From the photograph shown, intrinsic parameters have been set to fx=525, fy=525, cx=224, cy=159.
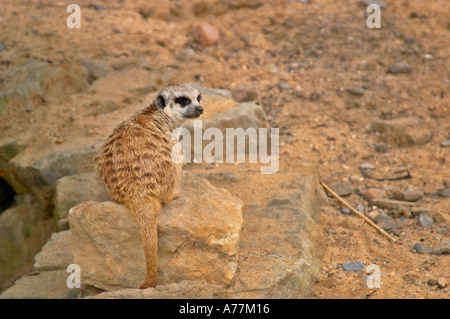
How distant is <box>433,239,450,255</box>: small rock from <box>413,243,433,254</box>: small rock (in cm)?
3

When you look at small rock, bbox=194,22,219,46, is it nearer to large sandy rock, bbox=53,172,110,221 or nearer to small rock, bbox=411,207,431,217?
large sandy rock, bbox=53,172,110,221

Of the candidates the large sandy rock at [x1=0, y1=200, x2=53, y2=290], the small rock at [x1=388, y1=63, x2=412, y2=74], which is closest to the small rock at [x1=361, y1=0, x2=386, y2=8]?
the small rock at [x1=388, y1=63, x2=412, y2=74]

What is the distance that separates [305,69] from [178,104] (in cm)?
286

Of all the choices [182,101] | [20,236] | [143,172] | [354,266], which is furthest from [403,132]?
[20,236]

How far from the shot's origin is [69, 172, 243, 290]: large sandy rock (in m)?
3.06

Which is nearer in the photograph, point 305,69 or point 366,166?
point 366,166

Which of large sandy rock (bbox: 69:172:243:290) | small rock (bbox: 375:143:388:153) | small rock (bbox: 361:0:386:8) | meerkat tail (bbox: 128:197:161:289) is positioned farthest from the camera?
small rock (bbox: 361:0:386:8)

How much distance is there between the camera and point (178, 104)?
3721 mm

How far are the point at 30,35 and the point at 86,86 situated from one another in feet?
4.00

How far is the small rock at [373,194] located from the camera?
4.55 m

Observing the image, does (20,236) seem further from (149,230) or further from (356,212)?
(356,212)

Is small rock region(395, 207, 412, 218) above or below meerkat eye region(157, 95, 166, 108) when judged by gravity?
below

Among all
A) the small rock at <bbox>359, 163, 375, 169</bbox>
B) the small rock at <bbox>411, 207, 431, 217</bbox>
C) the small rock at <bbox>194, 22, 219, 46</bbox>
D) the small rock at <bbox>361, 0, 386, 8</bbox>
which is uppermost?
the small rock at <bbox>361, 0, 386, 8</bbox>

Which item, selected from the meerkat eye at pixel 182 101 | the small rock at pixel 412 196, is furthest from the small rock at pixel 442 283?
the meerkat eye at pixel 182 101
